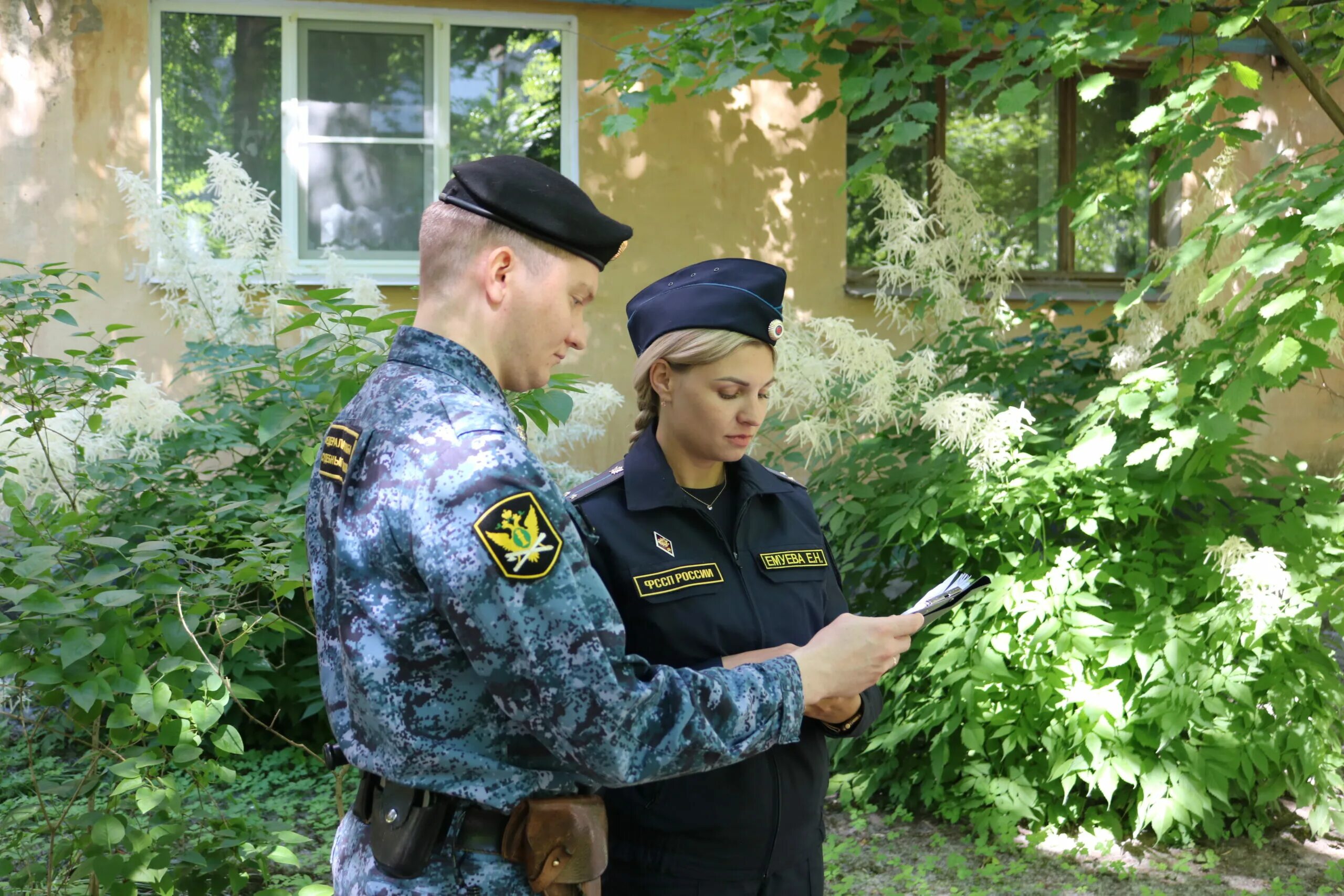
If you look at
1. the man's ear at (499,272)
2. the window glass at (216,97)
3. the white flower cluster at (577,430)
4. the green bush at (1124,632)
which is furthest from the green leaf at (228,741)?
the window glass at (216,97)

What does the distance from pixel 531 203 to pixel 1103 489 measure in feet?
9.51

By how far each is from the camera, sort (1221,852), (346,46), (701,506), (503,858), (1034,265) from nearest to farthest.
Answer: (503,858)
(701,506)
(1221,852)
(346,46)
(1034,265)

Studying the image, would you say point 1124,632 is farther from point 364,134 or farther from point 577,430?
point 364,134

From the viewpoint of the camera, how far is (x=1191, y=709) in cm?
354

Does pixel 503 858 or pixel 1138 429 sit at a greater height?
pixel 1138 429

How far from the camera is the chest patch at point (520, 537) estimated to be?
1181 millimetres

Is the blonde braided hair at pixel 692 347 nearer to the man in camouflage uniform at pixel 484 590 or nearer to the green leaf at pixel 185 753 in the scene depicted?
the man in camouflage uniform at pixel 484 590

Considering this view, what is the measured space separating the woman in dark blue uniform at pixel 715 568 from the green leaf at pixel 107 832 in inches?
42.6

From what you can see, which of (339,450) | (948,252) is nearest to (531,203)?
(339,450)

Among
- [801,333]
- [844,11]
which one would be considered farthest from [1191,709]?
[844,11]

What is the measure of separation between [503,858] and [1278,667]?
311 centimetres

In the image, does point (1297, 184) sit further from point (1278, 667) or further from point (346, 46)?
point (346, 46)

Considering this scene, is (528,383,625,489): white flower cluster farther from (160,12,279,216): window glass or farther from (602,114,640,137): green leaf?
(160,12,279,216): window glass

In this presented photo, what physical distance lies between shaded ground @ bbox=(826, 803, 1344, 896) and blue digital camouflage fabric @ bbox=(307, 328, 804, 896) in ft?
8.51
